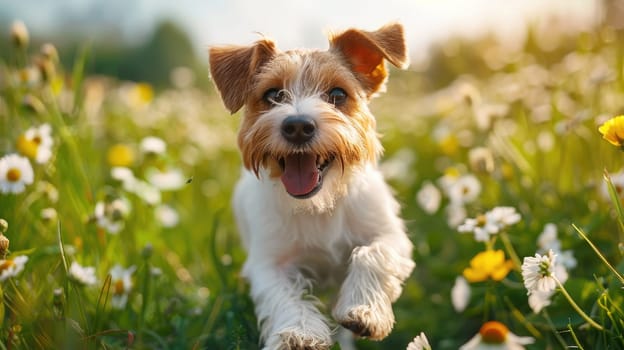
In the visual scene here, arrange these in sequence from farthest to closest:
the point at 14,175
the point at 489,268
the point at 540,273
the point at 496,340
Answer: the point at 14,175, the point at 489,268, the point at 540,273, the point at 496,340

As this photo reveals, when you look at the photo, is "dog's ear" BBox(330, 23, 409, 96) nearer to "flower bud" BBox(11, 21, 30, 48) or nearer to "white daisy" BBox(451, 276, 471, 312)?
"white daisy" BBox(451, 276, 471, 312)

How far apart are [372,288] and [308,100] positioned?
3.07 ft

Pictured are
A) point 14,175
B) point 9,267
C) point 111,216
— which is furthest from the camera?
point 111,216

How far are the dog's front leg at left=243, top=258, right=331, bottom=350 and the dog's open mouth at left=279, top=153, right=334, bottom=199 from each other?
1.58ft

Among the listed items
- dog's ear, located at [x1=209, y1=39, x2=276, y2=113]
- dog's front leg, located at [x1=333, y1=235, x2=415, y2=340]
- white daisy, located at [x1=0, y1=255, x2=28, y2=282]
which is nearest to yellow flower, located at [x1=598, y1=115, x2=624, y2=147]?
dog's front leg, located at [x1=333, y1=235, x2=415, y2=340]

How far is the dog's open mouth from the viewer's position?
9.78 ft

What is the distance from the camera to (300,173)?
119 inches

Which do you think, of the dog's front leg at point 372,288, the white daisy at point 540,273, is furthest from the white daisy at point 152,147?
the white daisy at point 540,273

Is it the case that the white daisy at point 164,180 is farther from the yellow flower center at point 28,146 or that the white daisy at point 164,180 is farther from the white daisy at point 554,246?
the white daisy at point 554,246

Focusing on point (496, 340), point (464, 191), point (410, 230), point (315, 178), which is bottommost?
point (410, 230)

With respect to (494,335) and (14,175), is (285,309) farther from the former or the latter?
(14,175)

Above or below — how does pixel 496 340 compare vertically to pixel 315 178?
above

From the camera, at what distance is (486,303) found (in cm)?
311

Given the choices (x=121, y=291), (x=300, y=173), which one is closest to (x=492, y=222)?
(x=300, y=173)
